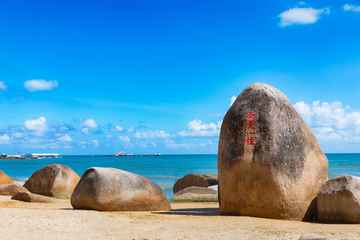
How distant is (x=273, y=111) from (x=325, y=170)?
2.37 metres

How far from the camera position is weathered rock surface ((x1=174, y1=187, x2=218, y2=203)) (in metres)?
15.6

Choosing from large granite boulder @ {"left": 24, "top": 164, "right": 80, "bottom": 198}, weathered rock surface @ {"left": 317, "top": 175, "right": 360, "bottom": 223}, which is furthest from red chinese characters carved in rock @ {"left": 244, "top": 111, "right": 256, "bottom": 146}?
large granite boulder @ {"left": 24, "top": 164, "right": 80, "bottom": 198}

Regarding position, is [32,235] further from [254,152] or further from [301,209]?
[301,209]

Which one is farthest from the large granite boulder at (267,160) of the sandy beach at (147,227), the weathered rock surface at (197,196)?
the weathered rock surface at (197,196)

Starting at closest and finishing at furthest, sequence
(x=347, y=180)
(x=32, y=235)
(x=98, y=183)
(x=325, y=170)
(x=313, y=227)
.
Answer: (x=32, y=235) → (x=313, y=227) → (x=347, y=180) → (x=325, y=170) → (x=98, y=183)

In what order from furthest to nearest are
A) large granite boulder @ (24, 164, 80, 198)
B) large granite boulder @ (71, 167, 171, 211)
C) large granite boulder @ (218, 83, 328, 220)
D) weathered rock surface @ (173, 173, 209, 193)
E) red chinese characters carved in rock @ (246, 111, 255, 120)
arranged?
weathered rock surface @ (173, 173, 209, 193), large granite boulder @ (24, 164, 80, 198), large granite boulder @ (71, 167, 171, 211), red chinese characters carved in rock @ (246, 111, 255, 120), large granite boulder @ (218, 83, 328, 220)

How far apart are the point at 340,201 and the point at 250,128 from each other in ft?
9.31

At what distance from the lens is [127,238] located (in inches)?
242

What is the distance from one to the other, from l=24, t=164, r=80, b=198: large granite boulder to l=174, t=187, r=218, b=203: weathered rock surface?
5706 mm

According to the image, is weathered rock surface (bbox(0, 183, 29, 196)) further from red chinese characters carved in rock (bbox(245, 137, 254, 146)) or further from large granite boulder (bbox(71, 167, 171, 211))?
red chinese characters carved in rock (bbox(245, 137, 254, 146))

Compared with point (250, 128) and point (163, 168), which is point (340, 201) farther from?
point (163, 168)

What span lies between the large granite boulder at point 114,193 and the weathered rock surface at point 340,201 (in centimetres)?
503

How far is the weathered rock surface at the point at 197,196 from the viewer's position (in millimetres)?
15594

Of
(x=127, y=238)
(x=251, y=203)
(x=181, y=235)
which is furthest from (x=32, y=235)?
(x=251, y=203)
